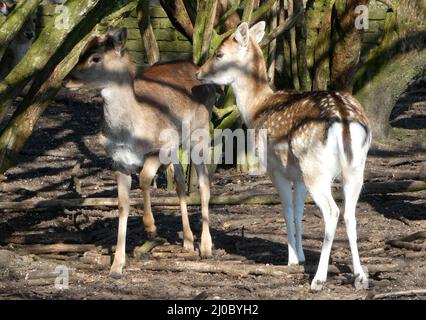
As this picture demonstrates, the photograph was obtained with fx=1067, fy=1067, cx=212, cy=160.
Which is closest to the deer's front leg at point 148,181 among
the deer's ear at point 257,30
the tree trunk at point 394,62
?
the deer's ear at point 257,30

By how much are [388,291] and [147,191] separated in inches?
90.1

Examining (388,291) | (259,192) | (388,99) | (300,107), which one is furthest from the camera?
(388,99)

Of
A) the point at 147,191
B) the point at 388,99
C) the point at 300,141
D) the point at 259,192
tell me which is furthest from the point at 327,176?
the point at 388,99

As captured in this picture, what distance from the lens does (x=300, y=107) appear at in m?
8.03

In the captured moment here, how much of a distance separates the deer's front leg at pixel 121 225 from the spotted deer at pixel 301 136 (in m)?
1.14

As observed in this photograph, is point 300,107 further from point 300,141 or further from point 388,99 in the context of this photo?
point 388,99

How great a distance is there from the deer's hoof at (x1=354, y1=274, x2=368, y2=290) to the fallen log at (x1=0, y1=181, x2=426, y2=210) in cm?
254

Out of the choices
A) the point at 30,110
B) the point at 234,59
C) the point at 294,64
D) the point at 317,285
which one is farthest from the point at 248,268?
the point at 294,64

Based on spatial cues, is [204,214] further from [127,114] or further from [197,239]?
[127,114]

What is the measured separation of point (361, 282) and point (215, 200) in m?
3.06

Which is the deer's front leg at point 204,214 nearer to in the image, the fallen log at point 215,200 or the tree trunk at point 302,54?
the fallen log at point 215,200

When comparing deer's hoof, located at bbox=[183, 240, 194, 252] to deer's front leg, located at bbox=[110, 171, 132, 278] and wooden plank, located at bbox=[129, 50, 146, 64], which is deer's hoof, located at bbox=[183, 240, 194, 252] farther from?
wooden plank, located at bbox=[129, 50, 146, 64]

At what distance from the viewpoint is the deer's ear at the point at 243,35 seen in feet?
29.1

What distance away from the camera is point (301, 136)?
306 inches
